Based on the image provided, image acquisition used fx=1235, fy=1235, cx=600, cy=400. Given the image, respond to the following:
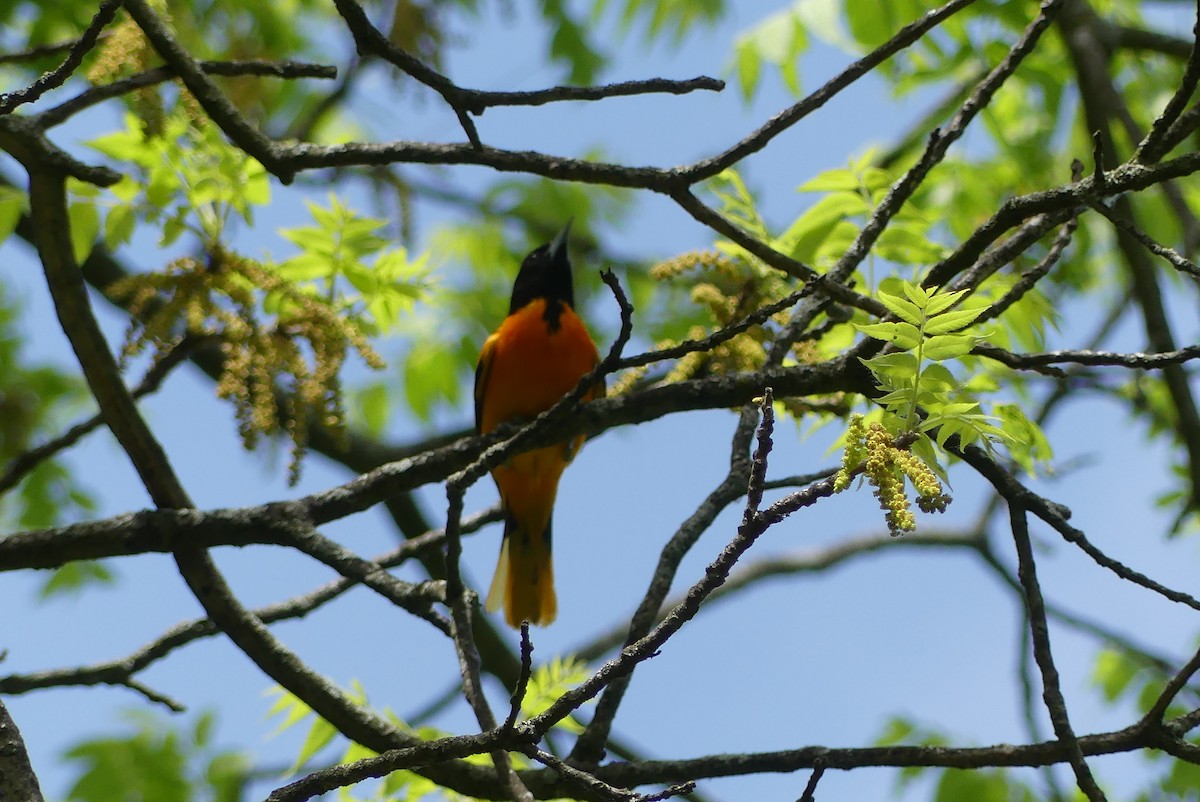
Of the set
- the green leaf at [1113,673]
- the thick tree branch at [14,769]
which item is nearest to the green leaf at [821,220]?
the thick tree branch at [14,769]

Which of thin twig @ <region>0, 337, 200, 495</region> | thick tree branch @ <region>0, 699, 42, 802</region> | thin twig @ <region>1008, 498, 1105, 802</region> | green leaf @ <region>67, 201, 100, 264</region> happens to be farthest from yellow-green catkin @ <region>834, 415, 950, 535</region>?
green leaf @ <region>67, 201, 100, 264</region>

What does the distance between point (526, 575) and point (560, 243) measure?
1.58 meters

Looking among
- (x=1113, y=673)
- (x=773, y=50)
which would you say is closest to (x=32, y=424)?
(x=773, y=50)

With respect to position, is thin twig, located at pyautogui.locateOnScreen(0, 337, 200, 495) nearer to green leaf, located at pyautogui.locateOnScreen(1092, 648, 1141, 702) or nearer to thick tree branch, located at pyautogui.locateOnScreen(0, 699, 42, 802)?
thick tree branch, located at pyautogui.locateOnScreen(0, 699, 42, 802)

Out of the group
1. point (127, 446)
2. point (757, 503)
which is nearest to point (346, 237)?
point (127, 446)

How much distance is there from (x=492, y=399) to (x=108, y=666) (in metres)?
2.14

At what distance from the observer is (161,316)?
339 centimetres

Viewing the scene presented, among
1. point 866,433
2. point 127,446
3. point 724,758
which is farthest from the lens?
point 127,446

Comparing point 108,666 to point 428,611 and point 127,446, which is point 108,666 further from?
point 428,611

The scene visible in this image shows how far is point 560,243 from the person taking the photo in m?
5.84

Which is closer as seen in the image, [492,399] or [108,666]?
[108,666]

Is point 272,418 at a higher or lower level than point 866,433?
higher

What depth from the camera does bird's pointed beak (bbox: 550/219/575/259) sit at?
5.70 m

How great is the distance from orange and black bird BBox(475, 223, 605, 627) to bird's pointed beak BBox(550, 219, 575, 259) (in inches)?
1.8
